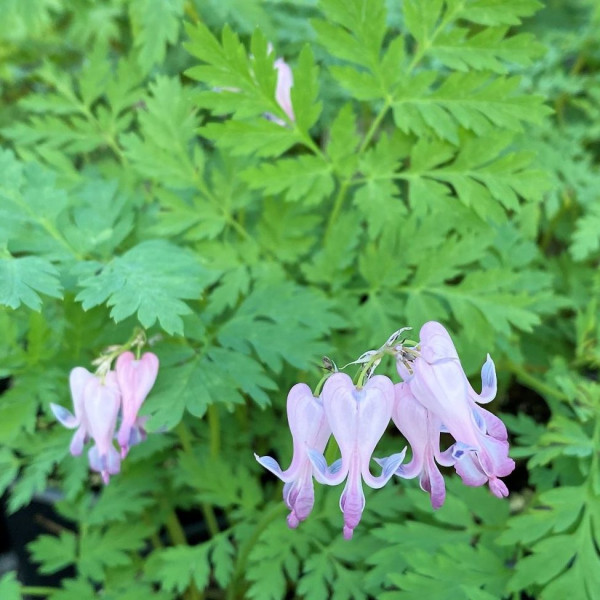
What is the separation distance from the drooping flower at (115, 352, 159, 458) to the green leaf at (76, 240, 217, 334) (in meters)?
0.10

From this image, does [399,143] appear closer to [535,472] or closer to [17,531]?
[535,472]

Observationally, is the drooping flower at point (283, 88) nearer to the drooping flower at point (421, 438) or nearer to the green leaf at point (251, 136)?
the green leaf at point (251, 136)

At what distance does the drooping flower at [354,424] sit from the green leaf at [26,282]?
52 centimetres

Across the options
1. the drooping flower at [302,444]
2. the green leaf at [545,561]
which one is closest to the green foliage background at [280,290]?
the green leaf at [545,561]

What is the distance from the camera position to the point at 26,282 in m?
1.14

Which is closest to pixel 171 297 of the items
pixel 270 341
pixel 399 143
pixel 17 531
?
pixel 270 341

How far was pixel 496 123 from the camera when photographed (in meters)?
1.43

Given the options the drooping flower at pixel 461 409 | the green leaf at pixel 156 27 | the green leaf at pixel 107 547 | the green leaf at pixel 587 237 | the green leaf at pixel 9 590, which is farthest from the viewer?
the green leaf at pixel 156 27

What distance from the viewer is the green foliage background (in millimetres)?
1291

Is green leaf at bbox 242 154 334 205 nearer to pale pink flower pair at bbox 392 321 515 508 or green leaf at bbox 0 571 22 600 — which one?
pale pink flower pair at bbox 392 321 515 508

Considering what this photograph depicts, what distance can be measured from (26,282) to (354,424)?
24.5 inches

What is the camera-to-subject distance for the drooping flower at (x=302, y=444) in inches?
39.0

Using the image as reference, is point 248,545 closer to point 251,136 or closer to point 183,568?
point 183,568

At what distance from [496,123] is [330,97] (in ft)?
2.51
